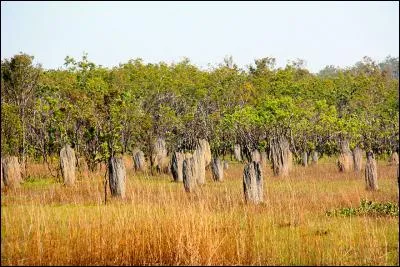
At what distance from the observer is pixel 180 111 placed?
145ft

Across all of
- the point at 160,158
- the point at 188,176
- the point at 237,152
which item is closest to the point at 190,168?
the point at 188,176

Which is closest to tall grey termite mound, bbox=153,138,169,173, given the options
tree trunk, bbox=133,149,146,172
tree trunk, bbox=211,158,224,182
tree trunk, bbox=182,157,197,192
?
tree trunk, bbox=133,149,146,172

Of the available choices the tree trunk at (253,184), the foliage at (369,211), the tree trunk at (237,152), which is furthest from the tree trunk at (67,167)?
the tree trunk at (237,152)

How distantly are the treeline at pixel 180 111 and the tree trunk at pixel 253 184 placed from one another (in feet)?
24.7

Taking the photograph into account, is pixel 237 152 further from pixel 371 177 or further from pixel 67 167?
pixel 371 177

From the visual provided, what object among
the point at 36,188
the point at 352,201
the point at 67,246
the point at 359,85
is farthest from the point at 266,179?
the point at 359,85

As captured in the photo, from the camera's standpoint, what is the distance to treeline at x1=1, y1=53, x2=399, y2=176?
933 inches

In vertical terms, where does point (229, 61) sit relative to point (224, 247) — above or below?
above

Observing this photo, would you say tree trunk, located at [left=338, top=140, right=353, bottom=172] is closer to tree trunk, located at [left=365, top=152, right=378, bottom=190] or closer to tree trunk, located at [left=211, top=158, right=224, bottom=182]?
tree trunk, located at [left=211, top=158, right=224, bottom=182]

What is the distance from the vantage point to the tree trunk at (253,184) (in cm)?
1427

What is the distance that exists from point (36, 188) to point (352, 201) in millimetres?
10937

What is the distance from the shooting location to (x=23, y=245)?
23.3 feet

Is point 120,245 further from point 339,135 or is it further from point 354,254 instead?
point 339,135

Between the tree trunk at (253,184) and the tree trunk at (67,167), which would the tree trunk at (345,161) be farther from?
the tree trunk at (67,167)
